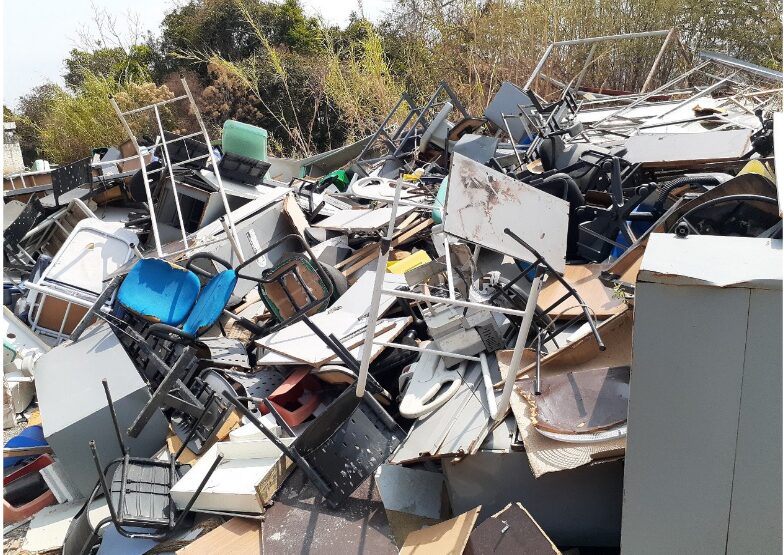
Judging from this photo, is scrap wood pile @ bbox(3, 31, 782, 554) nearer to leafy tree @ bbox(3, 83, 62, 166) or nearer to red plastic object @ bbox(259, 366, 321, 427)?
red plastic object @ bbox(259, 366, 321, 427)

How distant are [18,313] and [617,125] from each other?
19.0ft

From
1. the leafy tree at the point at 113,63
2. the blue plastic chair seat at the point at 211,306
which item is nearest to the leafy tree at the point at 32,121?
the leafy tree at the point at 113,63

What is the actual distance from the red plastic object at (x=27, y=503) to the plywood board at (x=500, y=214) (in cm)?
287

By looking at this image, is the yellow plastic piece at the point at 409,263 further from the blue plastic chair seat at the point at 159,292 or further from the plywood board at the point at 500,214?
the plywood board at the point at 500,214

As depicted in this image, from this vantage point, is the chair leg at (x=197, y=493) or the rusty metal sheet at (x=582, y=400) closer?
the rusty metal sheet at (x=582, y=400)

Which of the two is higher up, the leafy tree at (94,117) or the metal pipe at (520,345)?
the leafy tree at (94,117)

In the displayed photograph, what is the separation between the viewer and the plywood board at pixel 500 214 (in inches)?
118

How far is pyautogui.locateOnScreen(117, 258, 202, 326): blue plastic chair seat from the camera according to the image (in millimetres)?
4559

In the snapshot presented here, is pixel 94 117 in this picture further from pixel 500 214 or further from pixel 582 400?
pixel 582 400

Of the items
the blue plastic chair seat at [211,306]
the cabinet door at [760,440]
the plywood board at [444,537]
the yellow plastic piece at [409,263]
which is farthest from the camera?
the yellow plastic piece at [409,263]

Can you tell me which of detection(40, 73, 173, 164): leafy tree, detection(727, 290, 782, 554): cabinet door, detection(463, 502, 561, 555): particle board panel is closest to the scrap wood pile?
detection(463, 502, 561, 555): particle board panel

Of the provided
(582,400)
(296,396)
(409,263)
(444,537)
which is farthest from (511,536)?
(409,263)

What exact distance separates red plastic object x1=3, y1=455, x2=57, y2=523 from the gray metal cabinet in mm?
3326

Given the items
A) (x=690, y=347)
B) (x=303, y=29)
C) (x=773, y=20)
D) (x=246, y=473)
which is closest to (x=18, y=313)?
(x=246, y=473)
